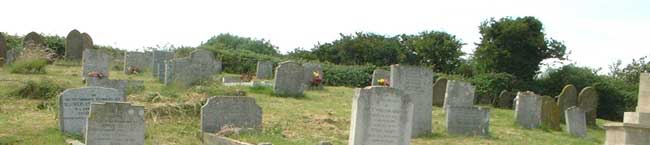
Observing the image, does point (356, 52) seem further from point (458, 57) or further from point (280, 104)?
point (280, 104)

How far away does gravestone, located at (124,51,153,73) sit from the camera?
3064cm

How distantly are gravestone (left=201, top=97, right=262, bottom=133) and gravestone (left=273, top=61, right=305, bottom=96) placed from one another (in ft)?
28.6

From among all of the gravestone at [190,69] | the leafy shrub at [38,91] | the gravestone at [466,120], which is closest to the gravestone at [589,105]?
the gravestone at [466,120]

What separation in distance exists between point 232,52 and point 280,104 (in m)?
20.9

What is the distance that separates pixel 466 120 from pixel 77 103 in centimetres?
853

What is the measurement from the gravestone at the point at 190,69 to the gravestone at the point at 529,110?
8893 mm

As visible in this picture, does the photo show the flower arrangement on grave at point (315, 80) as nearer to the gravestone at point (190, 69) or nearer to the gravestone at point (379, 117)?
the gravestone at point (190, 69)

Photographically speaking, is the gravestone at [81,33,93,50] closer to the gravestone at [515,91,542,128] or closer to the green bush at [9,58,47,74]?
the green bush at [9,58,47,74]

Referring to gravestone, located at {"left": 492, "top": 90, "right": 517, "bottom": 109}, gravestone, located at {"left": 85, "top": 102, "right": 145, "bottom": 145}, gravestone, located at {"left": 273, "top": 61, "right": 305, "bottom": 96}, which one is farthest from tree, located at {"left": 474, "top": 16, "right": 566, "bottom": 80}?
gravestone, located at {"left": 85, "top": 102, "right": 145, "bottom": 145}

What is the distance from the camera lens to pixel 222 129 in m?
14.3

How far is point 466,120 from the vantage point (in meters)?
18.3

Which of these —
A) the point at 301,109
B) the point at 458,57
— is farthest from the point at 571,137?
the point at 458,57

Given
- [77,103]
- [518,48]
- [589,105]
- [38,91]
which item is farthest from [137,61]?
[518,48]

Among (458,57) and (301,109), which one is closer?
(301,109)
